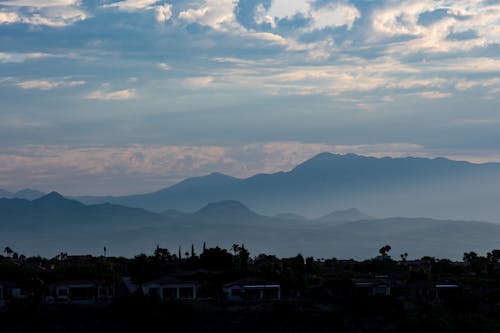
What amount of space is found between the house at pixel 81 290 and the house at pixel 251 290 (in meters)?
11.5

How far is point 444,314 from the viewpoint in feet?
255

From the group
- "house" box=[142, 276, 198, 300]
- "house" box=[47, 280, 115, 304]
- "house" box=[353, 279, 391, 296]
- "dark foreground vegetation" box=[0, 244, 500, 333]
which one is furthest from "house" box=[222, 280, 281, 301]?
"house" box=[47, 280, 115, 304]

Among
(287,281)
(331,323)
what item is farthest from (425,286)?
(331,323)

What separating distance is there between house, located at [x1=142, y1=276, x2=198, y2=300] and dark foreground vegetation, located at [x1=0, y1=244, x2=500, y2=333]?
10 cm

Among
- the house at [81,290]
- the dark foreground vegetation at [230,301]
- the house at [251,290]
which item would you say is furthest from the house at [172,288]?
the house at [81,290]

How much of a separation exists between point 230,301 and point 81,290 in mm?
16191

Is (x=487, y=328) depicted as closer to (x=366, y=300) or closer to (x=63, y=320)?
(x=366, y=300)

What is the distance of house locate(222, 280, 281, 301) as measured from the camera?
89312 millimetres

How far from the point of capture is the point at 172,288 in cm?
9006

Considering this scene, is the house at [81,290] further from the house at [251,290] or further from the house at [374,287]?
the house at [374,287]

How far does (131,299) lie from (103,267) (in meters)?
35.9

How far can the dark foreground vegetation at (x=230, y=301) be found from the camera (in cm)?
7412

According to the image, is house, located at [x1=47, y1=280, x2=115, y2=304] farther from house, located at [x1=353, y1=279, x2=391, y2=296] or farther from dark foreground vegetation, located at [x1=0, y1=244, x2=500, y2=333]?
house, located at [x1=353, y1=279, x2=391, y2=296]

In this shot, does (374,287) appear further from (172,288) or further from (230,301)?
(172,288)
